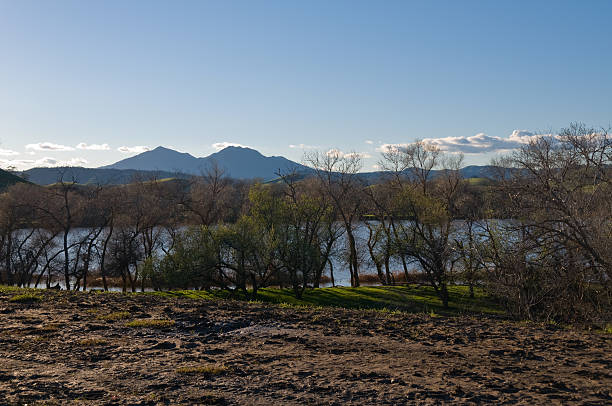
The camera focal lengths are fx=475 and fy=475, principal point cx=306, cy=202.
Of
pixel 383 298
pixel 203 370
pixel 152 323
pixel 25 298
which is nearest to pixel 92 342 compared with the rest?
pixel 152 323

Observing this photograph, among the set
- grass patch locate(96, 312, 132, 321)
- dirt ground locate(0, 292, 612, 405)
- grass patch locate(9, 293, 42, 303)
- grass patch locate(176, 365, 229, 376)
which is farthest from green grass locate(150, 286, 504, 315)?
grass patch locate(176, 365, 229, 376)

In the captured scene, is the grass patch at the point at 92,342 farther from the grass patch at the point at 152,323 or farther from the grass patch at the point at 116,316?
the grass patch at the point at 116,316

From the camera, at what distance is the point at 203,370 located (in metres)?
8.50

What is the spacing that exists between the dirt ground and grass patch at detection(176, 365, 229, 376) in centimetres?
2

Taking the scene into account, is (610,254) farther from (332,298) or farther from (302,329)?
(332,298)

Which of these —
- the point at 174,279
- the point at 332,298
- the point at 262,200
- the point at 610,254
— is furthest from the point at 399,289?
the point at 610,254

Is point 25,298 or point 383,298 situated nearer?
point 25,298

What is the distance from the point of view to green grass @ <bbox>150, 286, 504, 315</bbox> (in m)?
34.1

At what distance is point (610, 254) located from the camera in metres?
14.8

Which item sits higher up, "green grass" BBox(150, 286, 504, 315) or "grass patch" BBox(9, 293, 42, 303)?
"grass patch" BBox(9, 293, 42, 303)

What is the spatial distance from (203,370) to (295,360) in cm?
179

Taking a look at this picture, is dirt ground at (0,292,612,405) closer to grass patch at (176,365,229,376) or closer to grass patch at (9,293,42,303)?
grass patch at (176,365,229,376)

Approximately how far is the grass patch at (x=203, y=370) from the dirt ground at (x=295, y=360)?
0.02 meters

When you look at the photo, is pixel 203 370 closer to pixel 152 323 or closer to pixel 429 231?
pixel 152 323
